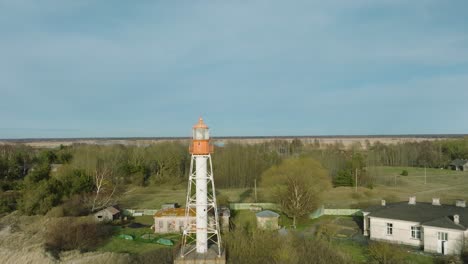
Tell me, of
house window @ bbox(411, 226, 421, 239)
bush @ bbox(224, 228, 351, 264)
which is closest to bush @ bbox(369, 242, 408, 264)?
Result: bush @ bbox(224, 228, 351, 264)

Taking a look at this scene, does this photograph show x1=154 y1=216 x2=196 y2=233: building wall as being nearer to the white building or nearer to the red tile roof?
the red tile roof

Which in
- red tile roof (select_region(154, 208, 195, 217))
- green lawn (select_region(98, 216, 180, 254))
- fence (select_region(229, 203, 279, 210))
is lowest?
green lawn (select_region(98, 216, 180, 254))

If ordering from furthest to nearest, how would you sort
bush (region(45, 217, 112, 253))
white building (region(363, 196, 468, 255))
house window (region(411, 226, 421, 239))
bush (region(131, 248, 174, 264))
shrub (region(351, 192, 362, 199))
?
shrub (region(351, 192, 362, 199))
house window (region(411, 226, 421, 239))
bush (region(45, 217, 112, 253))
white building (region(363, 196, 468, 255))
bush (region(131, 248, 174, 264))

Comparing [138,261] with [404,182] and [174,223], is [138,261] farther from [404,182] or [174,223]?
[404,182]

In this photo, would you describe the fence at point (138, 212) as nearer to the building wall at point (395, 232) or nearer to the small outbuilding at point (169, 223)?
the small outbuilding at point (169, 223)

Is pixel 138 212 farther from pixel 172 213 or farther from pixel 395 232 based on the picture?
pixel 395 232

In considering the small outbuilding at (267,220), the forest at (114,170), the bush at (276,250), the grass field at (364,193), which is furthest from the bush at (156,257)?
the grass field at (364,193)

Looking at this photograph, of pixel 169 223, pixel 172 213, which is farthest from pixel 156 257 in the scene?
pixel 172 213
